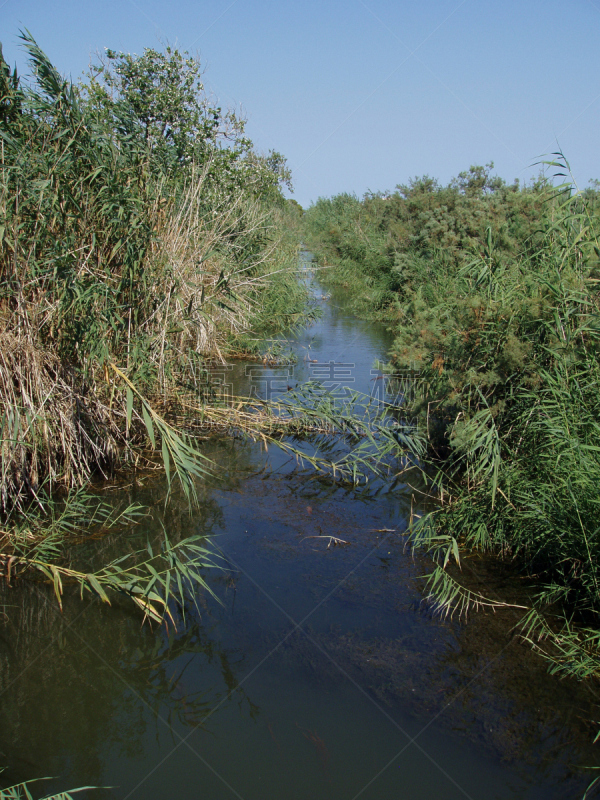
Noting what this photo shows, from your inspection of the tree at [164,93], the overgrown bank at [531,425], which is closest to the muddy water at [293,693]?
the overgrown bank at [531,425]

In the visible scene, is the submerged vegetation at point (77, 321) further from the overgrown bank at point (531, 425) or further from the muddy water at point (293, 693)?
the overgrown bank at point (531, 425)

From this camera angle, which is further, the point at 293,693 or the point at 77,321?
the point at 77,321

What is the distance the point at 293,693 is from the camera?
10.4 ft

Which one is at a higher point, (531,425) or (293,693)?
(531,425)

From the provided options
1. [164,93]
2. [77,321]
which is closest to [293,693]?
[77,321]

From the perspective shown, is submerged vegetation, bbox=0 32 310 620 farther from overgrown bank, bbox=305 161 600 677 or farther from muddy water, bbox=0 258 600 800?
overgrown bank, bbox=305 161 600 677

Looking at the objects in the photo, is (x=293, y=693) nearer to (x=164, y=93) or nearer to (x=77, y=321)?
(x=77, y=321)

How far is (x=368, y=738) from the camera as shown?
2.89m

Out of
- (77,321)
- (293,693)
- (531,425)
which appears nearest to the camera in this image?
(293,693)

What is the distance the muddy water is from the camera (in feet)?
8.93

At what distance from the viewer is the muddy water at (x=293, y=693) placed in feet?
8.93

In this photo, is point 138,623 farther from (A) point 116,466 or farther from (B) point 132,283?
(B) point 132,283

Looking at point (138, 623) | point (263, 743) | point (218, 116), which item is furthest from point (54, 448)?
point (218, 116)

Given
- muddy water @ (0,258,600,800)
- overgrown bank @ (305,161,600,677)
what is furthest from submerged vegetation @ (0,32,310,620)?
overgrown bank @ (305,161,600,677)
